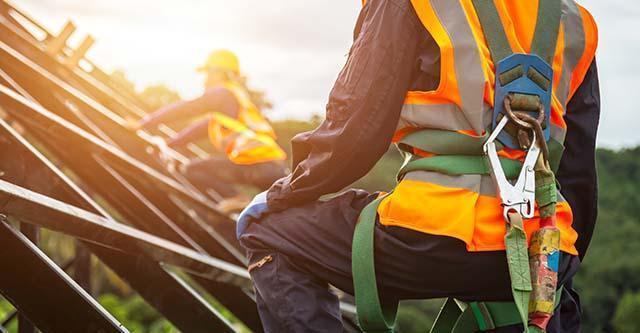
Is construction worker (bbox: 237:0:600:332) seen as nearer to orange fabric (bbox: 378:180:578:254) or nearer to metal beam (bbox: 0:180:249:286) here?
orange fabric (bbox: 378:180:578:254)

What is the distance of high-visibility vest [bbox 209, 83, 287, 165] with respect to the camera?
24.3 feet

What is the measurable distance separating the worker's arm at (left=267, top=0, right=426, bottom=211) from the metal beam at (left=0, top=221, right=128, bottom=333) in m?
0.62

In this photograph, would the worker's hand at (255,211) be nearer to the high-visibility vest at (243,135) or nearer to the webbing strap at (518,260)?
the webbing strap at (518,260)

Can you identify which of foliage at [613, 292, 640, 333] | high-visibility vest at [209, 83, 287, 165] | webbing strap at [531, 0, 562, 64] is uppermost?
webbing strap at [531, 0, 562, 64]

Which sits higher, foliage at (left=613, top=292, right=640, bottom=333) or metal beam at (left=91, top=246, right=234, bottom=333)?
metal beam at (left=91, top=246, right=234, bottom=333)

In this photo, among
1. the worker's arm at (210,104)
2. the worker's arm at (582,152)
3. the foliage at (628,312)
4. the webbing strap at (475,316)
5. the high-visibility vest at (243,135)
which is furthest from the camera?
the foliage at (628,312)

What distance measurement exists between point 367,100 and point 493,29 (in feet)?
1.08

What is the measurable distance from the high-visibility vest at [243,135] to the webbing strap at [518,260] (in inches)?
212

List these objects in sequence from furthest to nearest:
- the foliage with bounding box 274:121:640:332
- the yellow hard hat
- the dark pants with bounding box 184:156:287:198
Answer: the foliage with bounding box 274:121:640:332, the yellow hard hat, the dark pants with bounding box 184:156:287:198

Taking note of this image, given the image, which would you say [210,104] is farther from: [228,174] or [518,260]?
[518,260]

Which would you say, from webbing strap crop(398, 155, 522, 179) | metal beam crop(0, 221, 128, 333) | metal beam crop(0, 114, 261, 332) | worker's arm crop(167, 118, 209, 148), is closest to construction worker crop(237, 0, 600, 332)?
webbing strap crop(398, 155, 522, 179)

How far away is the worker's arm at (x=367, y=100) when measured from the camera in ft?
7.17

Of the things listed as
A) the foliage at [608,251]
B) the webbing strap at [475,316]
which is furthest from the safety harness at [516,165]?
the foliage at [608,251]

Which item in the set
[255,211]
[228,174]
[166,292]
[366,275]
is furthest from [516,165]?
[228,174]
